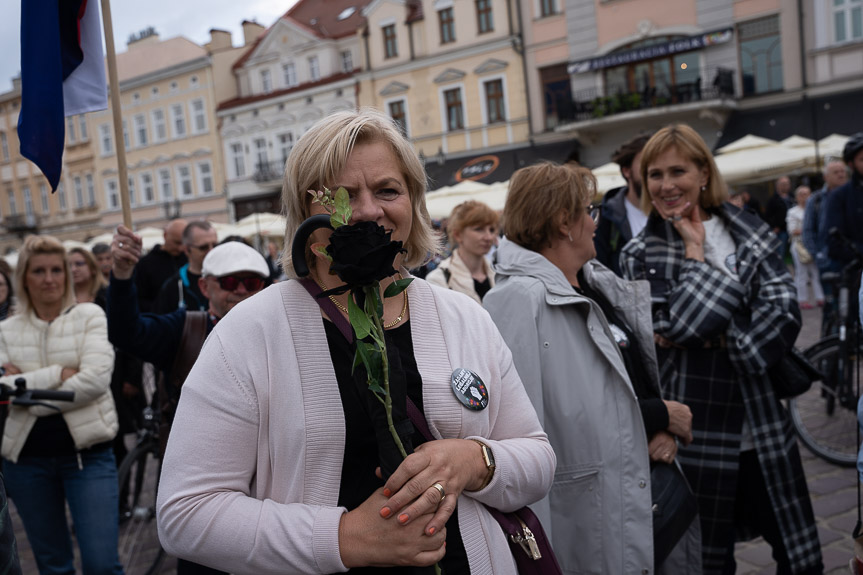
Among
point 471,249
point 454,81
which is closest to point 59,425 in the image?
point 471,249

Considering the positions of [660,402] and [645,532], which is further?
[660,402]

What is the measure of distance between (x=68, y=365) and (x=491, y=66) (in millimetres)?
25072

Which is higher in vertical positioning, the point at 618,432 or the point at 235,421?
the point at 235,421

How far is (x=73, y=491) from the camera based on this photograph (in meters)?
3.55

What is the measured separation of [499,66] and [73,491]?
25.4 meters

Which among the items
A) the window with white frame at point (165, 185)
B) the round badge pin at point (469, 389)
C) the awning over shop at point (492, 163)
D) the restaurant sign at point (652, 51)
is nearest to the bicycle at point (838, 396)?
the round badge pin at point (469, 389)

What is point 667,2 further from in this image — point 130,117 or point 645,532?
point 130,117

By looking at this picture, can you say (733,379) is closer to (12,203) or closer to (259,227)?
(259,227)

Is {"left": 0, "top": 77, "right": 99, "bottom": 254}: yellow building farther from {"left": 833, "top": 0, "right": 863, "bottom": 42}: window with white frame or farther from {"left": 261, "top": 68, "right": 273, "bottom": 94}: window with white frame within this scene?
{"left": 833, "top": 0, "right": 863, "bottom": 42}: window with white frame

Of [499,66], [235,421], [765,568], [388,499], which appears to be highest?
[499,66]

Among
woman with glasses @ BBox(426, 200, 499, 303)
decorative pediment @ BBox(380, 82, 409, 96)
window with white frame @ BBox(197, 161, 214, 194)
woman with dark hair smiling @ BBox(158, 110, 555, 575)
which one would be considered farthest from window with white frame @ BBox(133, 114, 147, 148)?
woman with dark hair smiling @ BBox(158, 110, 555, 575)

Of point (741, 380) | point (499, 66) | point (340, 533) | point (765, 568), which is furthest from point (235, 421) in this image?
point (499, 66)

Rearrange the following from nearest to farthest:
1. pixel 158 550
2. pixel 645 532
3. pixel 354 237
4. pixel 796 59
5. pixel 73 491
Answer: pixel 354 237
pixel 645 532
pixel 73 491
pixel 158 550
pixel 796 59

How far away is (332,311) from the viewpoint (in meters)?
1.69
